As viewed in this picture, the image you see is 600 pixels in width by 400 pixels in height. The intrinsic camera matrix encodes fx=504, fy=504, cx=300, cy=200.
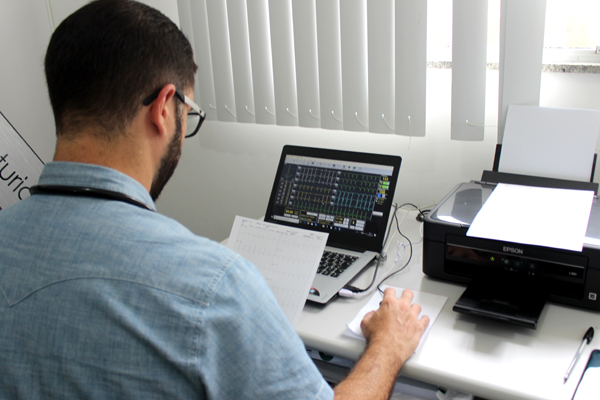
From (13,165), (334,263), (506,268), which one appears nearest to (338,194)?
(334,263)

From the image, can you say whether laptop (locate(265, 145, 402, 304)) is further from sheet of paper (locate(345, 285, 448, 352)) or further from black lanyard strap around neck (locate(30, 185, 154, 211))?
black lanyard strap around neck (locate(30, 185, 154, 211))

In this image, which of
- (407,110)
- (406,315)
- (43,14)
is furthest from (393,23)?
(43,14)

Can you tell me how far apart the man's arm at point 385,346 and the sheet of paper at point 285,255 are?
0.47 ft

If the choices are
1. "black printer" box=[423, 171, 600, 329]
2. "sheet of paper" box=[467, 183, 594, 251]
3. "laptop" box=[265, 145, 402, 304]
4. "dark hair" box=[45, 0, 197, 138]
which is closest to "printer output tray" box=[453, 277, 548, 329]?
"black printer" box=[423, 171, 600, 329]

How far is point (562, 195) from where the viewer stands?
1.11 m

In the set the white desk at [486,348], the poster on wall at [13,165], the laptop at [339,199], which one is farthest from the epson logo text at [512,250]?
the poster on wall at [13,165]

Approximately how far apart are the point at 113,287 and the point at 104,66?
30cm

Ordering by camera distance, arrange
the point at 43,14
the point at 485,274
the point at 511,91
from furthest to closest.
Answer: the point at 43,14
the point at 511,91
the point at 485,274

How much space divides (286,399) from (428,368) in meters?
0.34

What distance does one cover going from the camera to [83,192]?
25.0 inches

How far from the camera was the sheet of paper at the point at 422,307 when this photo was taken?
935mm

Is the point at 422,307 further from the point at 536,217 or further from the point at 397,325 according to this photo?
the point at 536,217

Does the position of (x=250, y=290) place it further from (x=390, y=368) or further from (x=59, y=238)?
(x=390, y=368)

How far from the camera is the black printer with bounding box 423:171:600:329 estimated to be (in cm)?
93
